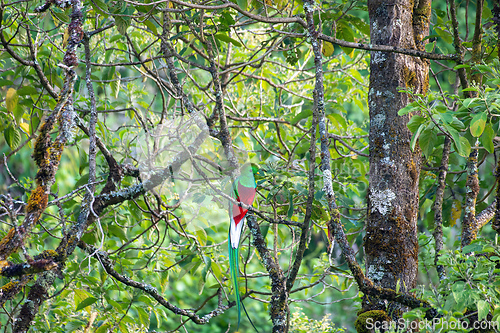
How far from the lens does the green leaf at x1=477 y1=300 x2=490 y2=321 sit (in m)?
0.94

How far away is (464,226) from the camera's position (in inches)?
58.9

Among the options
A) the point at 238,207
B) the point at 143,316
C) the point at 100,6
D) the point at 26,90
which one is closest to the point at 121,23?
the point at 100,6

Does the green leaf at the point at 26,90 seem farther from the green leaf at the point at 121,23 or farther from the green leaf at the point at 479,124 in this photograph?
the green leaf at the point at 479,124

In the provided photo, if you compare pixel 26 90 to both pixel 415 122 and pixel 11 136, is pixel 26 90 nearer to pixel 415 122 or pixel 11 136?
pixel 11 136

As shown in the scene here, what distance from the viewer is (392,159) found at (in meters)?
1.27

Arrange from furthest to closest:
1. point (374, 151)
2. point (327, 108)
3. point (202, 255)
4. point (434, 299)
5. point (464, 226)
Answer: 1. point (327, 108)
2. point (202, 255)
3. point (464, 226)
4. point (374, 151)
5. point (434, 299)

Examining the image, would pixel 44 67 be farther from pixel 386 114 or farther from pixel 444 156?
pixel 444 156

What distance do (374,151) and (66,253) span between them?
3.19 ft

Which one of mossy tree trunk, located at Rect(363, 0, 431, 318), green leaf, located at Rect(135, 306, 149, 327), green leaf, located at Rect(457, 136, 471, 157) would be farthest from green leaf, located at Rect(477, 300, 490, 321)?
green leaf, located at Rect(135, 306, 149, 327)

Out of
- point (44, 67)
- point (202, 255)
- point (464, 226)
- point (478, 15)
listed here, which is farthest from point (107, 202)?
point (478, 15)

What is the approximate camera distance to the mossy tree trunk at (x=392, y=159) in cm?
121

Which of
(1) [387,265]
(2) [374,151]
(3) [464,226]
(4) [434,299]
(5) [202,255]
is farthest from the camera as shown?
(5) [202,255]

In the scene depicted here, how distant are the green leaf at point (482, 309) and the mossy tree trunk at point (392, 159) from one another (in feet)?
0.79

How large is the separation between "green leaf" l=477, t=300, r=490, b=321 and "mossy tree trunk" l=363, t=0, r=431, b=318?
24 cm
